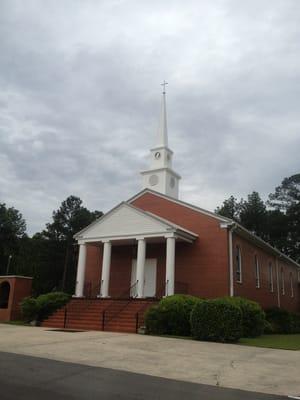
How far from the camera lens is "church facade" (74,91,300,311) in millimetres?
23547

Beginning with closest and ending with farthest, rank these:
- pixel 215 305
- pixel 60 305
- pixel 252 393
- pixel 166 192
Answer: pixel 252 393 → pixel 215 305 → pixel 60 305 → pixel 166 192

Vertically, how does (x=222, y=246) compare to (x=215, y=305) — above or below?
above

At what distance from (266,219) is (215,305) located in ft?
140

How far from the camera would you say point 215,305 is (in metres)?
16.1

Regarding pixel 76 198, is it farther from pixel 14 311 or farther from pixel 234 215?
pixel 14 311

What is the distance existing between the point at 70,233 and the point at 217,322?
37.8m

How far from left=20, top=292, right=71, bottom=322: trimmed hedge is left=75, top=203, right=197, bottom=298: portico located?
2.57 m

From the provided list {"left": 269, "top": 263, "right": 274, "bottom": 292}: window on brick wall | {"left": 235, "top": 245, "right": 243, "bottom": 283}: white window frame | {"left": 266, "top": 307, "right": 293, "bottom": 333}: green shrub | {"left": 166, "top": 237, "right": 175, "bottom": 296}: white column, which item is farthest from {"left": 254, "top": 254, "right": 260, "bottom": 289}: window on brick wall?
{"left": 166, "top": 237, "right": 175, "bottom": 296}: white column

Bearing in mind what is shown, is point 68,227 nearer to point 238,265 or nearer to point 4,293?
point 4,293

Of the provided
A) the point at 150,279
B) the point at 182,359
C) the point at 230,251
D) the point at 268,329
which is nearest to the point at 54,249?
the point at 150,279

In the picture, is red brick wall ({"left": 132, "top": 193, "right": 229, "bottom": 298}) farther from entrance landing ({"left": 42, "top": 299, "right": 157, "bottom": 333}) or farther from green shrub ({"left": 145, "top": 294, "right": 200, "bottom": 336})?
green shrub ({"left": 145, "top": 294, "right": 200, "bottom": 336})

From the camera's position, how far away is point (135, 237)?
2406 cm

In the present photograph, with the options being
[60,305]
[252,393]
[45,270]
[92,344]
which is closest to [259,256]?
[60,305]

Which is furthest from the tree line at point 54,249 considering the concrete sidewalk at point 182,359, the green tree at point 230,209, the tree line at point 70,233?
the concrete sidewalk at point 182,359
